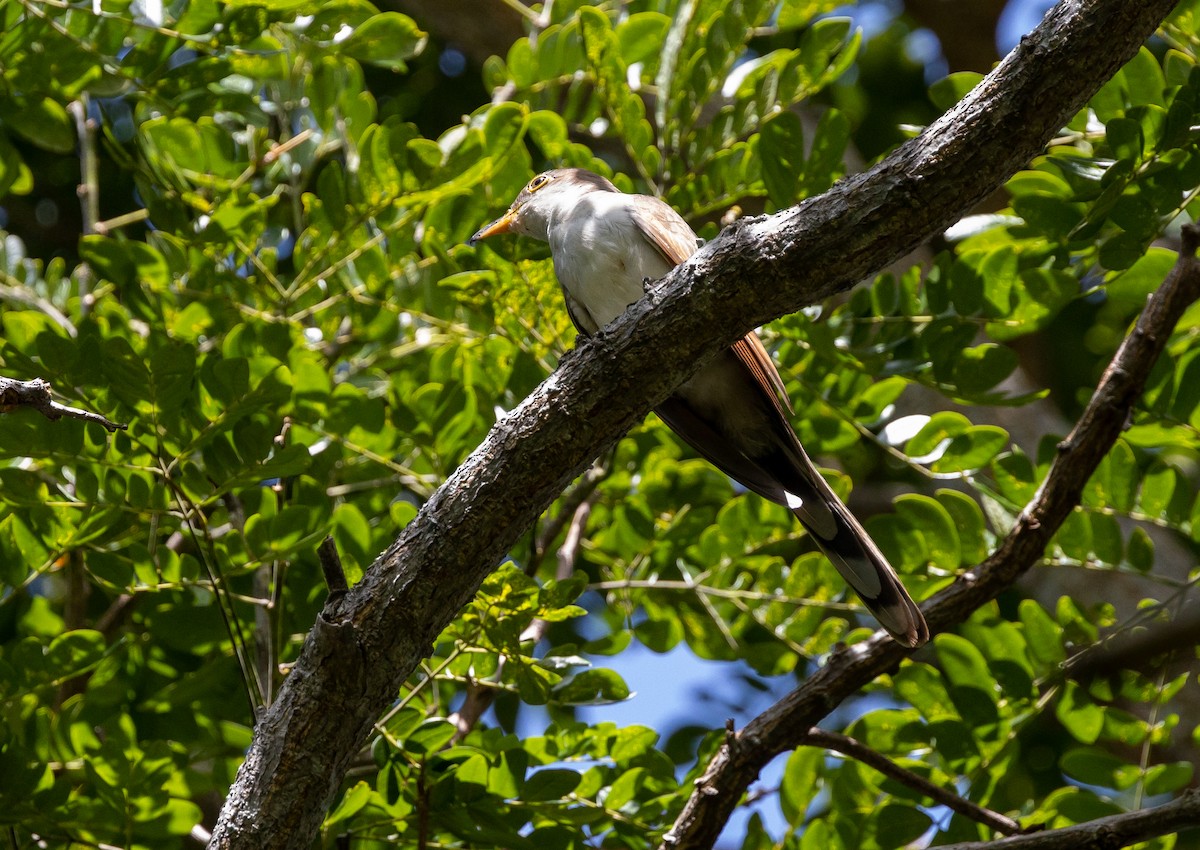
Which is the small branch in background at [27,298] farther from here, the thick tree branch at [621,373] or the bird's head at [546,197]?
the thick tree branch at [621,373]

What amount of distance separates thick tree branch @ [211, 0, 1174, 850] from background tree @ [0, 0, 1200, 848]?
0.8 inches

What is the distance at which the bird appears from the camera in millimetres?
3857

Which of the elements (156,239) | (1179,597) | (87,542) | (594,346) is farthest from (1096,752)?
(156,239)

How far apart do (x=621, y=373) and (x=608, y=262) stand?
1513mm

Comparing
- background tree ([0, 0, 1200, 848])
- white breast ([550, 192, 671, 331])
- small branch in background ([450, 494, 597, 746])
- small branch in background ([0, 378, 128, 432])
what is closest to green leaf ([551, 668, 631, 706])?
background tree ([0, 0, 1200, 848])

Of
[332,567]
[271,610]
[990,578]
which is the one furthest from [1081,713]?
[271,610]

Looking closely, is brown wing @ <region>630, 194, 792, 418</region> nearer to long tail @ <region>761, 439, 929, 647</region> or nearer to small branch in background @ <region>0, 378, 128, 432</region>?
long tail @ <region>761, 439, 929, 647</region>

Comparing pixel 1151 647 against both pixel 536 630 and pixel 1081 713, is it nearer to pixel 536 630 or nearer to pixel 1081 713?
pixel 1081 713

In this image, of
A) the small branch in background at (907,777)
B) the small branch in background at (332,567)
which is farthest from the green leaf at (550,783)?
the small branch in background at (332,567)

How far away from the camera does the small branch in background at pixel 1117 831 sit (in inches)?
115

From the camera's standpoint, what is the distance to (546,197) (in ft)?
15.6

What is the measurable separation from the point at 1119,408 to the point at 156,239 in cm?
318

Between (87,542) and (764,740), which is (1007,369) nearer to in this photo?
(764,740)

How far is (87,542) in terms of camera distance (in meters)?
3.42
